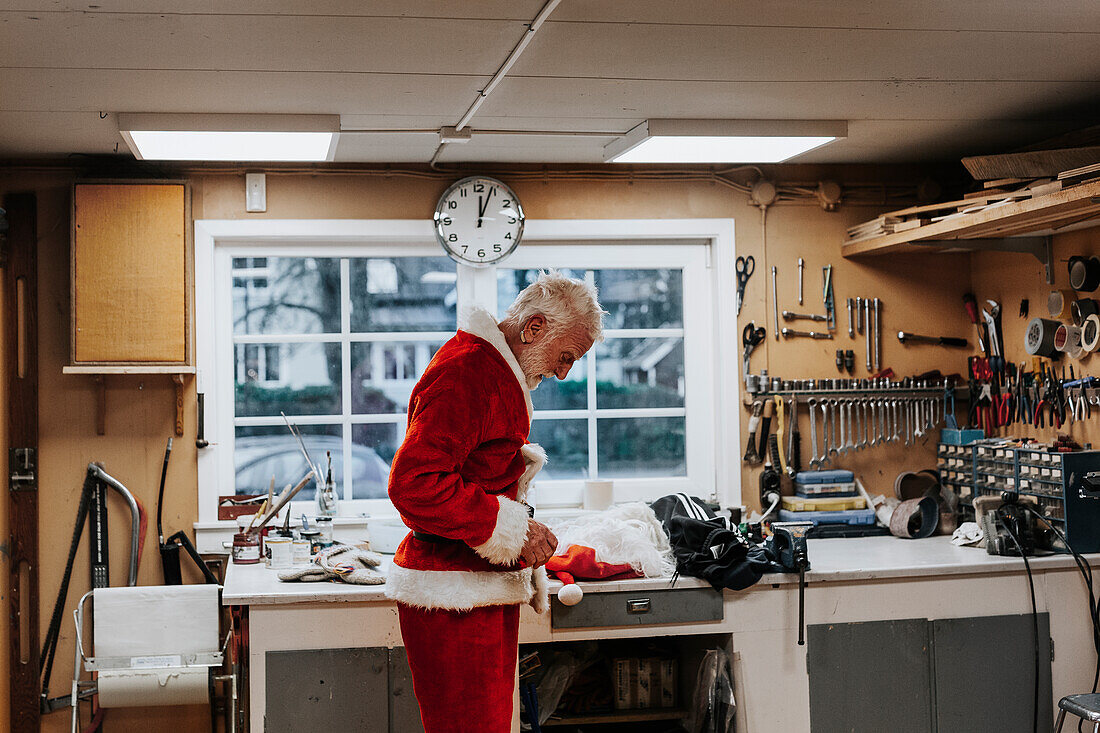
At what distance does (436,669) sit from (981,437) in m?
2.74

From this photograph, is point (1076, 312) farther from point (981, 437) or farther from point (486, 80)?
point (486, 80)

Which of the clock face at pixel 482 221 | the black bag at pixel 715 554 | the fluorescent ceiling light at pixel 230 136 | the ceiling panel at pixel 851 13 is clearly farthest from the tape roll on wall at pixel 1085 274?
the fluorescent ceiling light at pixel 230 136

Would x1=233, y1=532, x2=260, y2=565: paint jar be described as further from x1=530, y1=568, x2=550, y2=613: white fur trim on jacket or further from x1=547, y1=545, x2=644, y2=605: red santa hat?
x1=530, y1=568, x2=550, y2=613: white fur trim on jacket

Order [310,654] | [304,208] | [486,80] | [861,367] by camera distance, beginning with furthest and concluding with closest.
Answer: [861,367] → [304,208] → [310,654] → [486,80]

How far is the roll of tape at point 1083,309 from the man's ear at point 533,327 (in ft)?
7.50

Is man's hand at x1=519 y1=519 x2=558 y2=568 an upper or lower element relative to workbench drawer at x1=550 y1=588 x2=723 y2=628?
upper

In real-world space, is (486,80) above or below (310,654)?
above

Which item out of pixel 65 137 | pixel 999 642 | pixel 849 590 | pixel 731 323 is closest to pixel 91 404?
pixel 65 137

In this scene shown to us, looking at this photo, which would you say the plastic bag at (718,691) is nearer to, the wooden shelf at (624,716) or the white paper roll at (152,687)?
the wooden shelf at (624,716)

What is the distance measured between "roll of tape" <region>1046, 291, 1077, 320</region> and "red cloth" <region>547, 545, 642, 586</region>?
1.94 m

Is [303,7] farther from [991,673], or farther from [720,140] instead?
[991,673]

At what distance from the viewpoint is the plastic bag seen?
3480 millimetres

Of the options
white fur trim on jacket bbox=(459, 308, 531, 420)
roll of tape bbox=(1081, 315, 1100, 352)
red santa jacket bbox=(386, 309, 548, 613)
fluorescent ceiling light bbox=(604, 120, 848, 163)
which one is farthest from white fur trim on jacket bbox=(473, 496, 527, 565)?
roll of tape bbox=(1081, 315, 1100, 352)

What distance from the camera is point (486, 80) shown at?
10.0 ft
